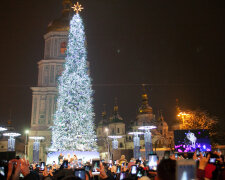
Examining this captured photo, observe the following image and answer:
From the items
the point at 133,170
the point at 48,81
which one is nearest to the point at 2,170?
the point at 133,170

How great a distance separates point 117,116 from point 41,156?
3921cm

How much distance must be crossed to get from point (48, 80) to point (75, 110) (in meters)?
26.0

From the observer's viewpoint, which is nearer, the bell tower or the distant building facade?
the bell tower

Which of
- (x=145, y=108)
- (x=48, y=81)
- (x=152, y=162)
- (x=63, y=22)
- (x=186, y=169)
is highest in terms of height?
(x=63, y=22)

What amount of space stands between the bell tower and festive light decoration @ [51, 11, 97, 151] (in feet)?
63.9

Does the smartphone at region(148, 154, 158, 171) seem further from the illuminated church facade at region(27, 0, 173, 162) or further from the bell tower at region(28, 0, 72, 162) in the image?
the bell tower at region(28, 0, 72, 162)

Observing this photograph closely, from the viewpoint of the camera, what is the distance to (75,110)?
94.5 ft

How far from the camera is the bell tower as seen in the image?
49438 mm

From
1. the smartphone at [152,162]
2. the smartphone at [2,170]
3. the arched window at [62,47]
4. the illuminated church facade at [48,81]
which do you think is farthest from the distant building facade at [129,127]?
the smartphone at [2,170]

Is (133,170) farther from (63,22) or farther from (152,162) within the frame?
(63,22)

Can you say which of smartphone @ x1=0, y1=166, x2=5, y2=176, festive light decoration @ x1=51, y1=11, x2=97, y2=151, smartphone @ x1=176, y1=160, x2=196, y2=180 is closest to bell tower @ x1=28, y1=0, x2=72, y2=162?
festive light decoration @ x1=51, y1=11, x2=97, y2=151

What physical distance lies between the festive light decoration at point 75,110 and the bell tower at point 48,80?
1947cm

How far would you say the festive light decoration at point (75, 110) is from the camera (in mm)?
28250

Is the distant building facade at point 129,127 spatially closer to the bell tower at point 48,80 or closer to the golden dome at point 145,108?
the golden dome at point 145,108
